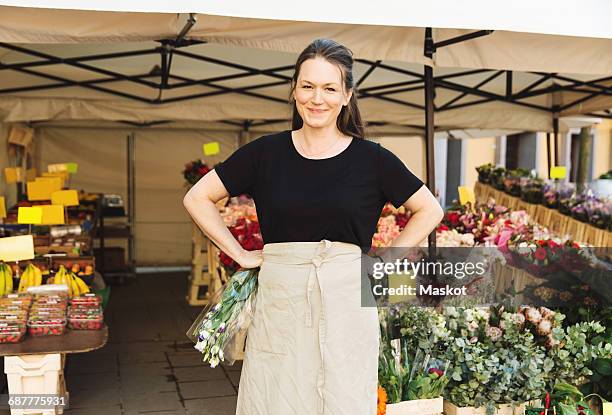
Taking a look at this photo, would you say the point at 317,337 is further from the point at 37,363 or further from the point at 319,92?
the point at 37,363

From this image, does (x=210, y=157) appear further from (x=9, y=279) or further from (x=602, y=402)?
(x=602, y=402)

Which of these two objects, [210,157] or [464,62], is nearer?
[464,62]

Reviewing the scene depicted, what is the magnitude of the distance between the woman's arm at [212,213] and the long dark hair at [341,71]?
1.03 feet

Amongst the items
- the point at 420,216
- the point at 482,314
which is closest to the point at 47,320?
the point at 482,314

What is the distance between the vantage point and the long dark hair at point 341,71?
2.08 metres

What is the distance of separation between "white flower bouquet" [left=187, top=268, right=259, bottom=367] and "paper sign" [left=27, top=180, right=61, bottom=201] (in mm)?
3597

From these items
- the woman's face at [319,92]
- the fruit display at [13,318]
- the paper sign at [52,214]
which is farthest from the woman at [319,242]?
the paper sign at [52,214]

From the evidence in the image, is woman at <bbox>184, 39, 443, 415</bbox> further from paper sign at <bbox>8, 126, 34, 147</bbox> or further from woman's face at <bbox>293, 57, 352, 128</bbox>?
paper sign at <bbox>8, 126, 34, 147</bbox>

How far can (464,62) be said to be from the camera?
150 inches

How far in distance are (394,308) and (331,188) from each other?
1.30 m

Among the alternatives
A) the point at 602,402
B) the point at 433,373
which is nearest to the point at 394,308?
the point at 433,373

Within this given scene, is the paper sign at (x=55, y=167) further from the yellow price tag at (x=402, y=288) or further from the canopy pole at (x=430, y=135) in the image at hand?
the yellow price tag at (x=402, y=288)

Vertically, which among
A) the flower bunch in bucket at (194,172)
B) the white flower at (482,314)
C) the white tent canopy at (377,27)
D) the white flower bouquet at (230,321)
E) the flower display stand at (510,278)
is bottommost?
the white flower at (482,314)

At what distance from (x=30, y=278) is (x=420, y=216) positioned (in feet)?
9.85
